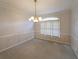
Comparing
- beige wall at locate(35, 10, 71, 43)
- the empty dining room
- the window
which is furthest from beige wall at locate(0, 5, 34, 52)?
beige wall at locate(35, 10, 71, 43)

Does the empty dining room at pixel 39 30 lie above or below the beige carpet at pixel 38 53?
above

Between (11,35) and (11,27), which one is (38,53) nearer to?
(11,35)

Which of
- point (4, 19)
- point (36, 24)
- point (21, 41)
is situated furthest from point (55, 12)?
point (4, 19)

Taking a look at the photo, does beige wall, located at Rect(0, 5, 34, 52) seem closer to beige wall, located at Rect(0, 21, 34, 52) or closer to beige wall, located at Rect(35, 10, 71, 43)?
beige wall, located at Rect(0, 21, 34, 52)

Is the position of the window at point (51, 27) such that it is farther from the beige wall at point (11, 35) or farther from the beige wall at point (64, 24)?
the beige wall at point (11, 35)

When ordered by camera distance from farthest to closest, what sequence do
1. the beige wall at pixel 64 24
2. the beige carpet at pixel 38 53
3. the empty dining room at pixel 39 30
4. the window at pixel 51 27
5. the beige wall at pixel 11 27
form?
the window at pixel 51 27 → the beige wall at pixel 64 24 → the beige wall at pixel 11 27 → the empty dining room at pixel 39 30 → the beige carpet at pixel 38 53

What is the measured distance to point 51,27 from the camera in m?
7.78

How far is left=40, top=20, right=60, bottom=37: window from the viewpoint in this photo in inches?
285

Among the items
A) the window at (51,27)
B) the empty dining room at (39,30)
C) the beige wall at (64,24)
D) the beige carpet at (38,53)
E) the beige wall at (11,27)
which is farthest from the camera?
the window at (51,27)

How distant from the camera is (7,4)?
15.6ft

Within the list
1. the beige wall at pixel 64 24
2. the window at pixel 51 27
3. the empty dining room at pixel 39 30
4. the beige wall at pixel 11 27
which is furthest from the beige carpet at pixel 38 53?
the window at pixel 51 27

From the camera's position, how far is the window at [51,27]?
7230 millimetres

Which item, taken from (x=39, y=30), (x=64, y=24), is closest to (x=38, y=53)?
(x=64, y=24)

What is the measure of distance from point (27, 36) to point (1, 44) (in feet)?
10.5
